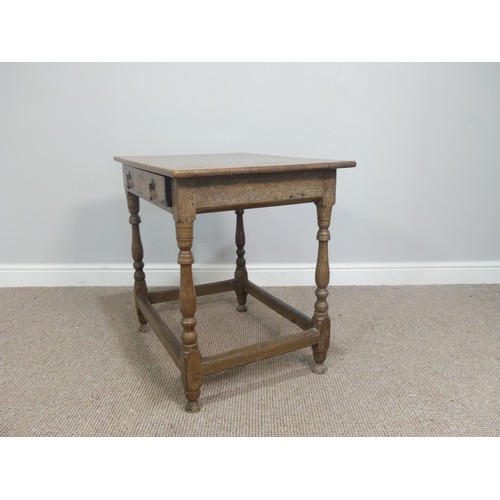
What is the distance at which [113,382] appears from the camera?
4.24 ft

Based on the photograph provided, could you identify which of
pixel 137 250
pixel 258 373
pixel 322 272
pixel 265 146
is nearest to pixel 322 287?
pixel 322 272

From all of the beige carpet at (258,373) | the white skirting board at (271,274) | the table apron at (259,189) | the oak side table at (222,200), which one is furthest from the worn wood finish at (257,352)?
the white skirting board at (271,274)

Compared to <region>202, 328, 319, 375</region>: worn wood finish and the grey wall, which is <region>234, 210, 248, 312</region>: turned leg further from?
<region>202, 328, 319, 375</region>: worn wood finish

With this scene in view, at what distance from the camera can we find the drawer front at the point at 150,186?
1.06 metres

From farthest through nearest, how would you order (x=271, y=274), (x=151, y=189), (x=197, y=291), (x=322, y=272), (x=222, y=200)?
(x=271, y=274) < (x=197, y=291) < (x=322, y=272) < (x=151, y=189) < (x=222, y=200)

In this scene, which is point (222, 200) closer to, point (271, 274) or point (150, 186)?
point (150, 186)

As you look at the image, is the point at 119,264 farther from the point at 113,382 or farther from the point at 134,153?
the point at 113,382

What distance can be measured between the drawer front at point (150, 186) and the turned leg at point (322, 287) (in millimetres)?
460

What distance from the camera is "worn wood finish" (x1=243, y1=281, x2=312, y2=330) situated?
4.54 ft

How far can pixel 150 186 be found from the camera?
1.17 metres

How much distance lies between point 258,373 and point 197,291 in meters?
0.52

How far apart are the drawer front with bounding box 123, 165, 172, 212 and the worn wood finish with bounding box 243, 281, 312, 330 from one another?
62 cm

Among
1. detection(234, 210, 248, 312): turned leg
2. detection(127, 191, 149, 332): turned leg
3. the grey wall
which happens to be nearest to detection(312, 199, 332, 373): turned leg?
detection(234, 210, 248, 312): turned leg

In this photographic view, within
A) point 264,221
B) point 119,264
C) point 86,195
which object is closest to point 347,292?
point 264,221
